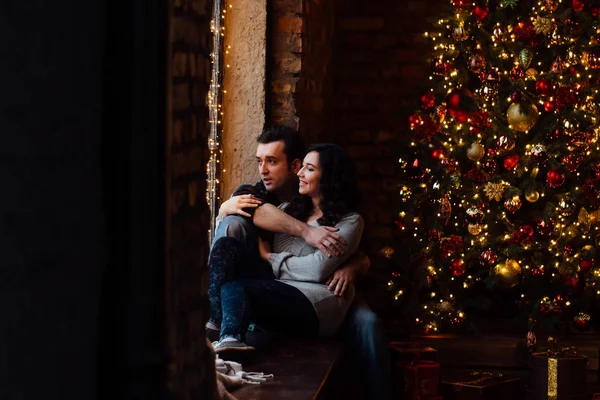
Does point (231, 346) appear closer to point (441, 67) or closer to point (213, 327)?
point (213, 327)

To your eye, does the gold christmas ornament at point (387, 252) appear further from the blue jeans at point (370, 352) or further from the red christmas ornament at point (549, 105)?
the blue jeans at point (370, 352)

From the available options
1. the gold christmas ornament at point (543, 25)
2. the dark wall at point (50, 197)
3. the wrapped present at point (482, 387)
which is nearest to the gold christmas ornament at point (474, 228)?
the wrapped present at point (482, 387)

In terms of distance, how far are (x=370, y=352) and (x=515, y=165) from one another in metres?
1.85

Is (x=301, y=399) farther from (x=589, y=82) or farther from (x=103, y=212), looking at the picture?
(x=589, y=82)

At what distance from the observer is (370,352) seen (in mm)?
4219

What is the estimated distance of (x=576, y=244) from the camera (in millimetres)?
5645

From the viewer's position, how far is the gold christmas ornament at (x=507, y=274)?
5.56 m

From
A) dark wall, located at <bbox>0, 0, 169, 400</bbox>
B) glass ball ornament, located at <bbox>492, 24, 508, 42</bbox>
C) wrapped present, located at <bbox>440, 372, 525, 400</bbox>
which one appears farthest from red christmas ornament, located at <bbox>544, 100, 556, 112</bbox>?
dark wall, located at <bbox>0, 0, 169, 400</bbox>

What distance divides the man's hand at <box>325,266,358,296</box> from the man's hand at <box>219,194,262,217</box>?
1.48ft

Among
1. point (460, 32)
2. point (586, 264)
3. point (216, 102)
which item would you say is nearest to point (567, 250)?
point (586, 264)

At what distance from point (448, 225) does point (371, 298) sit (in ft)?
2.45

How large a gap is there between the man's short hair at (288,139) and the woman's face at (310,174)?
226mm

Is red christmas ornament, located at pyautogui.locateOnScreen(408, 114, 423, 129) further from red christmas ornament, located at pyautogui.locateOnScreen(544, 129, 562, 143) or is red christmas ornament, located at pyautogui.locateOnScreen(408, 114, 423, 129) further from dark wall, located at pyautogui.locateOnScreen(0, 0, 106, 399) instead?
dark wall, located at pyautogui.locateOnScreen(0, 0, 106, 399)

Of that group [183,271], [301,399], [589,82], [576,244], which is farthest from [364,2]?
[183,271]
